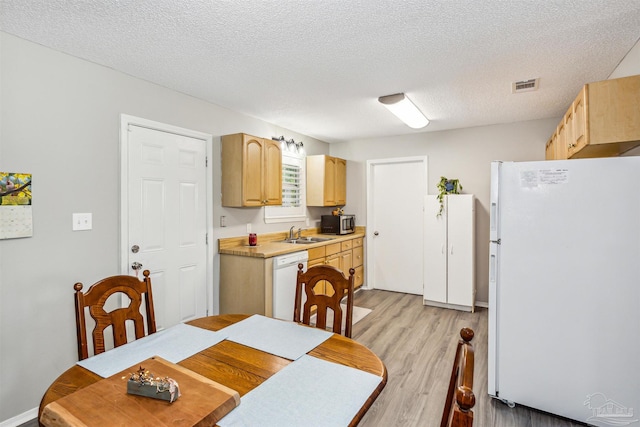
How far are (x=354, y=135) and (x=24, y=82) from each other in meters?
3.84

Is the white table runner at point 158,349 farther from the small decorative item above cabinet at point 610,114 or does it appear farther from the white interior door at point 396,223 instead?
the white interior door at point 396,223

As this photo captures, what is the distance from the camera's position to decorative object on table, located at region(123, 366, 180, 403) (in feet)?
3.38

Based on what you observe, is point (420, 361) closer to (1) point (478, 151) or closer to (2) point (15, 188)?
(1) point (478, 151)

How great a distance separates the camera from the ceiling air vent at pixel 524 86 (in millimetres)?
2855

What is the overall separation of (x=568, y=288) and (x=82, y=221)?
11.0 ft

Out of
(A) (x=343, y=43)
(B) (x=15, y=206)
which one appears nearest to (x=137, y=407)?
(B) (x=15, y=206)

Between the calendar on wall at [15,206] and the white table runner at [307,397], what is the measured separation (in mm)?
1975

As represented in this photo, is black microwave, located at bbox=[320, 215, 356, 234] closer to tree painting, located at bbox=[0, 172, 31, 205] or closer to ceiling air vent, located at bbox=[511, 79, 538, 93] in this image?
ceiling air vent, located at bbox=[511, 79, 538, 93]

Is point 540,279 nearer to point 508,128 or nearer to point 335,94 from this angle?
point 335,94

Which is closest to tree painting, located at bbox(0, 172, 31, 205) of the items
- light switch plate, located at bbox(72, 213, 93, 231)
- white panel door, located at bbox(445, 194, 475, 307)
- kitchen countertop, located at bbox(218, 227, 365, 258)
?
light switch plate, located at bbox(72, 213, 93, 231)

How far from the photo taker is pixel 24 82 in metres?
2.10

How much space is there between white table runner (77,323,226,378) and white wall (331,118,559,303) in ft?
12.8

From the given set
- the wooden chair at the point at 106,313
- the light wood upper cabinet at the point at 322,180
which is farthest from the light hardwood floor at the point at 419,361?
the light wood upper cabinet at the point at 322,180

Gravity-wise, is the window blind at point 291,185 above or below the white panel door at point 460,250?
above
